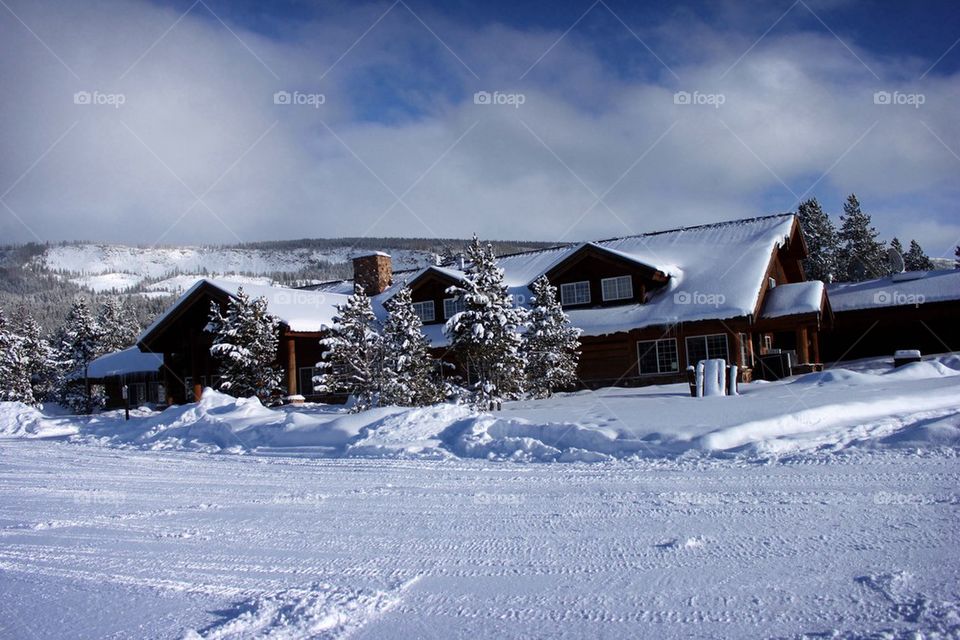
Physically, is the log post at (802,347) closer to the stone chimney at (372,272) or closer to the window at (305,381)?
the stone chimney at (372,272)

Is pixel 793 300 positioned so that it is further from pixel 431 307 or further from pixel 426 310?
pixel 426 310

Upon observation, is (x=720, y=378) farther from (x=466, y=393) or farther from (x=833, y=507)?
(x=833, y=507)

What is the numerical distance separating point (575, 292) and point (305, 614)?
2488cm

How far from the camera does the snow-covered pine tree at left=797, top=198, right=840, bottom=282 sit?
54094 millimetres

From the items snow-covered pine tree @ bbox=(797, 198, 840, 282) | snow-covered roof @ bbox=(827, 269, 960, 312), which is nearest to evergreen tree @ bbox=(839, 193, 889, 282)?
snow-covered pine tree @ bbox=(797, 198, 840, 282)

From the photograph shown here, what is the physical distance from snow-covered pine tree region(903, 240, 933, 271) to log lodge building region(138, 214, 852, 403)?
3492 cm

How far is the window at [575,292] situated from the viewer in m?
28.1

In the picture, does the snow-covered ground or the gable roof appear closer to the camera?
the snow-covered ground

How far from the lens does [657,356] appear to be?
2550 cm

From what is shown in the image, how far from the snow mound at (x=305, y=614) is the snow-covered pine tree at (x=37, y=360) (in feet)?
179

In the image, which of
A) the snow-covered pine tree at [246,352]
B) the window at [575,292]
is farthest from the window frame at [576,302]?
the snow-covered pine tree at [246,352]

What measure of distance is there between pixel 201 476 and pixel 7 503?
97.3 inches

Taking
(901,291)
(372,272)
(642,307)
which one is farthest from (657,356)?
(372,272)

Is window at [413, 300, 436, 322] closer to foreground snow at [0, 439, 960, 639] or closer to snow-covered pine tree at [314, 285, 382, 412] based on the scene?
snow-covered pine tree at [314, 285, 382, 412]
